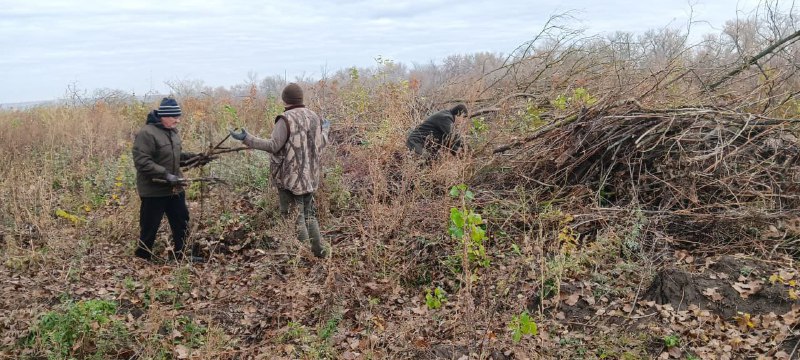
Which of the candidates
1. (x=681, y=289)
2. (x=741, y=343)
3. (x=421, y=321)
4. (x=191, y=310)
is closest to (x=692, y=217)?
(x=681, y=289)

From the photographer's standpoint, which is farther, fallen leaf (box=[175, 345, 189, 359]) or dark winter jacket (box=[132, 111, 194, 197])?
dark winter jacket (box=[132, 111, 194, 197])

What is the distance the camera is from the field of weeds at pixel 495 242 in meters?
3.83

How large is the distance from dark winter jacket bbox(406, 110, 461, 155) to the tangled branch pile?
142cm

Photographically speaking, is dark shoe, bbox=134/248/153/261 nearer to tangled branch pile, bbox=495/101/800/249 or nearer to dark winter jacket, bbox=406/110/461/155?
dark winter jacket, bbox=406/110/461/155

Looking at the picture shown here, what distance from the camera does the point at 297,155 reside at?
5.24m

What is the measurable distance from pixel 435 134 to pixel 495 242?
2588mm

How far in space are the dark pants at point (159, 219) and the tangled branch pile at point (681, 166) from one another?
12.0 ft

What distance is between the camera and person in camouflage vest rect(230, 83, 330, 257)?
518 centimetres

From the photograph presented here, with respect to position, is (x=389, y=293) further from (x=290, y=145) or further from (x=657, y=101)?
(x=657, y=101)

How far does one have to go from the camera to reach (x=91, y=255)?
17.9 feet

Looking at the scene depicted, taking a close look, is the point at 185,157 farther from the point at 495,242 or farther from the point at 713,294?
the point at 713,294

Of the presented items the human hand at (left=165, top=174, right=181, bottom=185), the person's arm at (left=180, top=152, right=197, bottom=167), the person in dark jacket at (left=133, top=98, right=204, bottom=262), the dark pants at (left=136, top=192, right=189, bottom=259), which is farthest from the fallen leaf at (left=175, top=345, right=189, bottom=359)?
the person's arm at (left=180, top=152, right=197, bottom=167)

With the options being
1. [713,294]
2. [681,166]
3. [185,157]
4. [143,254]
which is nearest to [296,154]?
[185,157]

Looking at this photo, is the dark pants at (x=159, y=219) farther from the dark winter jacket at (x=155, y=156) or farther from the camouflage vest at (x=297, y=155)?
the camouflage vest at (x=297, y=155)
